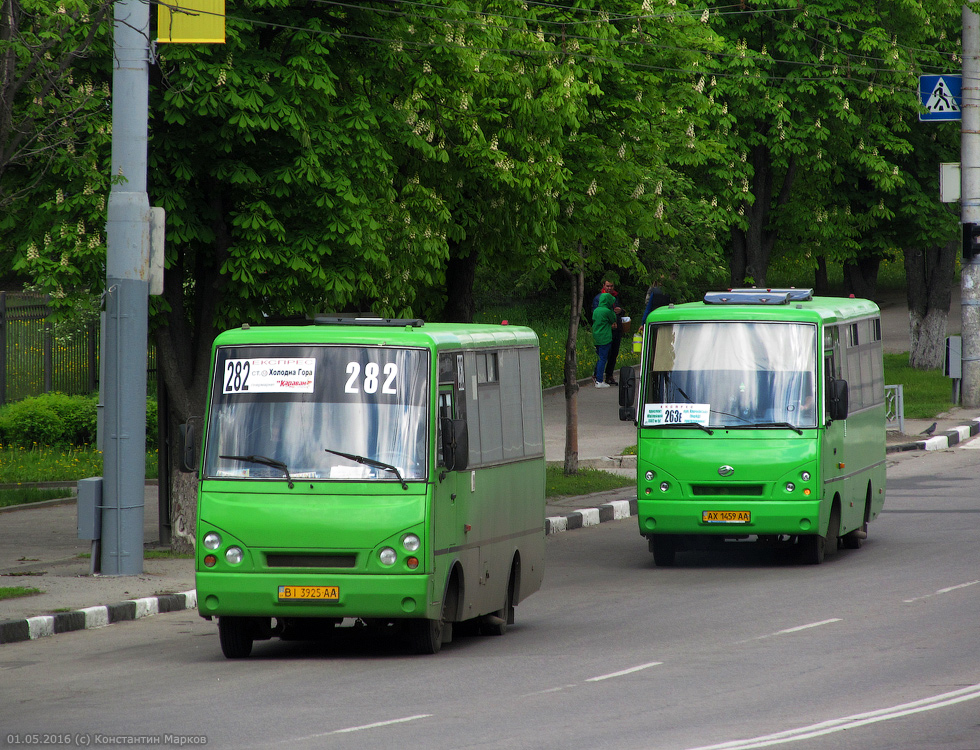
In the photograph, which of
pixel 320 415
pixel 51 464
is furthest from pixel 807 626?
pixel 51 464

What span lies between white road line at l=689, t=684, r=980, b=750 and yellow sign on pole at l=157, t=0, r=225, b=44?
891cm

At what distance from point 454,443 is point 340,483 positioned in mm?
864

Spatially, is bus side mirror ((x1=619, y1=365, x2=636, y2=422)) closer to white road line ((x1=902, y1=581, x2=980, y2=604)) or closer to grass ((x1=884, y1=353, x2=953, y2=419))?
white road line ((x1=902, y1=581, x2=980, y2=604))

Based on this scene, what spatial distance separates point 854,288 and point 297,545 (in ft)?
96.2

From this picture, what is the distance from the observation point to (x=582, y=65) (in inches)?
808

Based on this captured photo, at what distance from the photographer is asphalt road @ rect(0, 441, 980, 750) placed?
846 centimetres

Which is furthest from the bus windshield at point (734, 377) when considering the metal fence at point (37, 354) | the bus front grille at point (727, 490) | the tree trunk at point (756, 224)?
the metal fence at point (37, 354)

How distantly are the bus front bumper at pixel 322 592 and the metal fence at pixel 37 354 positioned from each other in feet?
60.0

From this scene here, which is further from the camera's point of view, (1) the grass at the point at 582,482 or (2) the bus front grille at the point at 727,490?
(1) the grass at the point at 582,482

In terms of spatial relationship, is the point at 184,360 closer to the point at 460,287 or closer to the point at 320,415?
the point at 460,287

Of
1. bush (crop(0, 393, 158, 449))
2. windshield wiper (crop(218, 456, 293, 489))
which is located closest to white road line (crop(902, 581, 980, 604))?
windshield wiper (crop(218, 456, 293, 489))

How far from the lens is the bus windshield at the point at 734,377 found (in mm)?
16422

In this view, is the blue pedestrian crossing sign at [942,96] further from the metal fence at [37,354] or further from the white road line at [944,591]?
the white road line at [944,591]

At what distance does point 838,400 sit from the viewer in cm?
1642
